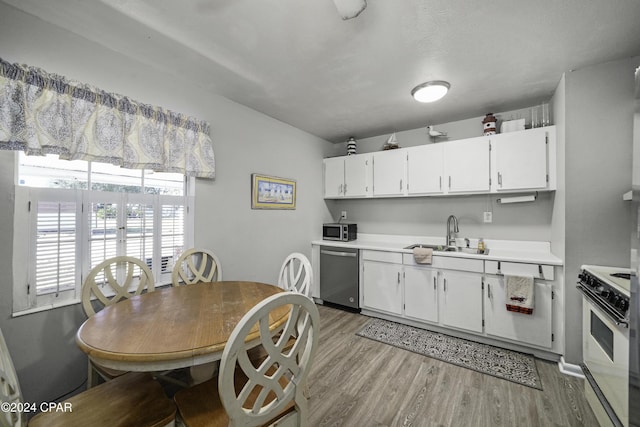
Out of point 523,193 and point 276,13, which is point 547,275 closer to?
point 523,193

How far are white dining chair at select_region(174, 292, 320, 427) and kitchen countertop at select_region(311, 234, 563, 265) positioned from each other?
2180 millimetres

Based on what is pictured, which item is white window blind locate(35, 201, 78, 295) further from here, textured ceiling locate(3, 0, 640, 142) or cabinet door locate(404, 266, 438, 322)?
Result: cabinet door locate(404, 266, 438, 322)

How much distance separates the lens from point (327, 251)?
3.61m

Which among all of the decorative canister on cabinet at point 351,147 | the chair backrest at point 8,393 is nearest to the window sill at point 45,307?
the chair backrest at point 8,393

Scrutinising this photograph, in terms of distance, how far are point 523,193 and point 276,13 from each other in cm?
303

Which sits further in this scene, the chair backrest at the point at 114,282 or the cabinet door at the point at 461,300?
the cabinet door at the point at 461,300

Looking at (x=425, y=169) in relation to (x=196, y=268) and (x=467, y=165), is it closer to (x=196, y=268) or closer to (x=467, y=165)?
(x=467, y=165)

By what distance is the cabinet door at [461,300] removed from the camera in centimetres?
257

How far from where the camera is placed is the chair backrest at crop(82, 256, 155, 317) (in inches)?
65.7

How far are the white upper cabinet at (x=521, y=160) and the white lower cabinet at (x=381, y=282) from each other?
55.0 inches

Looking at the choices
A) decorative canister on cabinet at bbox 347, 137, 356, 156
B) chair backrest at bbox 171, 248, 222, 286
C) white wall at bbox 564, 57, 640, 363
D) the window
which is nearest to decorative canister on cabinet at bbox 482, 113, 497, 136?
white wall at bbox 564, 57, 640, 363

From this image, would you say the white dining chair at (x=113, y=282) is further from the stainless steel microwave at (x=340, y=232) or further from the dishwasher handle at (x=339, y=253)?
the stainless steel microwave at (x=340, y=232)

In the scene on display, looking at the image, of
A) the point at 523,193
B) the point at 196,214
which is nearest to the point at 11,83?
the point at 196,214

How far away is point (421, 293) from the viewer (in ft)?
9.48
